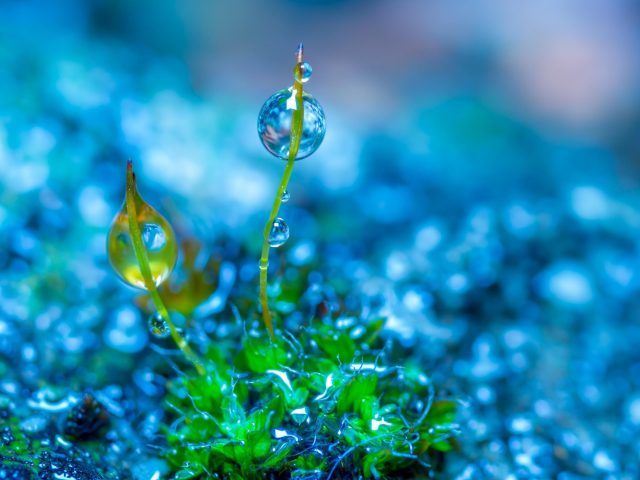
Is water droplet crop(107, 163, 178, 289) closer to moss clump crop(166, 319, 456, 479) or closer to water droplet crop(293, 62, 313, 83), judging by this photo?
moss clump crop(166, 319, 456, 479)

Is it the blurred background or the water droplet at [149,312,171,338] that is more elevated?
the blurred background

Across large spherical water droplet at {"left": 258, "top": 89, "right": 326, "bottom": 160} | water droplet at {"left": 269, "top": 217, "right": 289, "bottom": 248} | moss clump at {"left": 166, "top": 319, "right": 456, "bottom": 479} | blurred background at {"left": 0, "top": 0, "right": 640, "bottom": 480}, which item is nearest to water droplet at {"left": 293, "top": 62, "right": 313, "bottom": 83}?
large spherical water droplet at {"left": 258, "top": 89, "right": 326, "bottom": 160}

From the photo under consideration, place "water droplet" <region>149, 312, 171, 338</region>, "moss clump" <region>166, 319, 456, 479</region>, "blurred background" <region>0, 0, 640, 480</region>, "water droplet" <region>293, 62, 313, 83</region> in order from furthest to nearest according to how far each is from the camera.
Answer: "blurred background" <region>0, 0, 640, 480</region> → "water droplet" <region>149, 312, 171, 338</region> → "moss clump" <region>166, 319, 456, 479</region> → "water droplet" <region>293, 62, 313, 83</region>

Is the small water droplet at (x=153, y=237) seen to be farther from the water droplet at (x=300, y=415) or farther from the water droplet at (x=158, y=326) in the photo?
the water droplet at (x=300, y=415)

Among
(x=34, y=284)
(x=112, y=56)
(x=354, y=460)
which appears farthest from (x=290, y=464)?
(x=112, y=56)

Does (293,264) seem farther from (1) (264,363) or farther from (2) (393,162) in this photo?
(2) (393,162)

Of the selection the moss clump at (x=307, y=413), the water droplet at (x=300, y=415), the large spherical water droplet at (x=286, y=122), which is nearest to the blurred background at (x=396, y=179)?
the moss clump at (x=307, y=413)

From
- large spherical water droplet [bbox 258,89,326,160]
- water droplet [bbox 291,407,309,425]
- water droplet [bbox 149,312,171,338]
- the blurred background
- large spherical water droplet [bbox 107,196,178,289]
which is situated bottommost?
water droplet [bbox 291,407,309,425]
